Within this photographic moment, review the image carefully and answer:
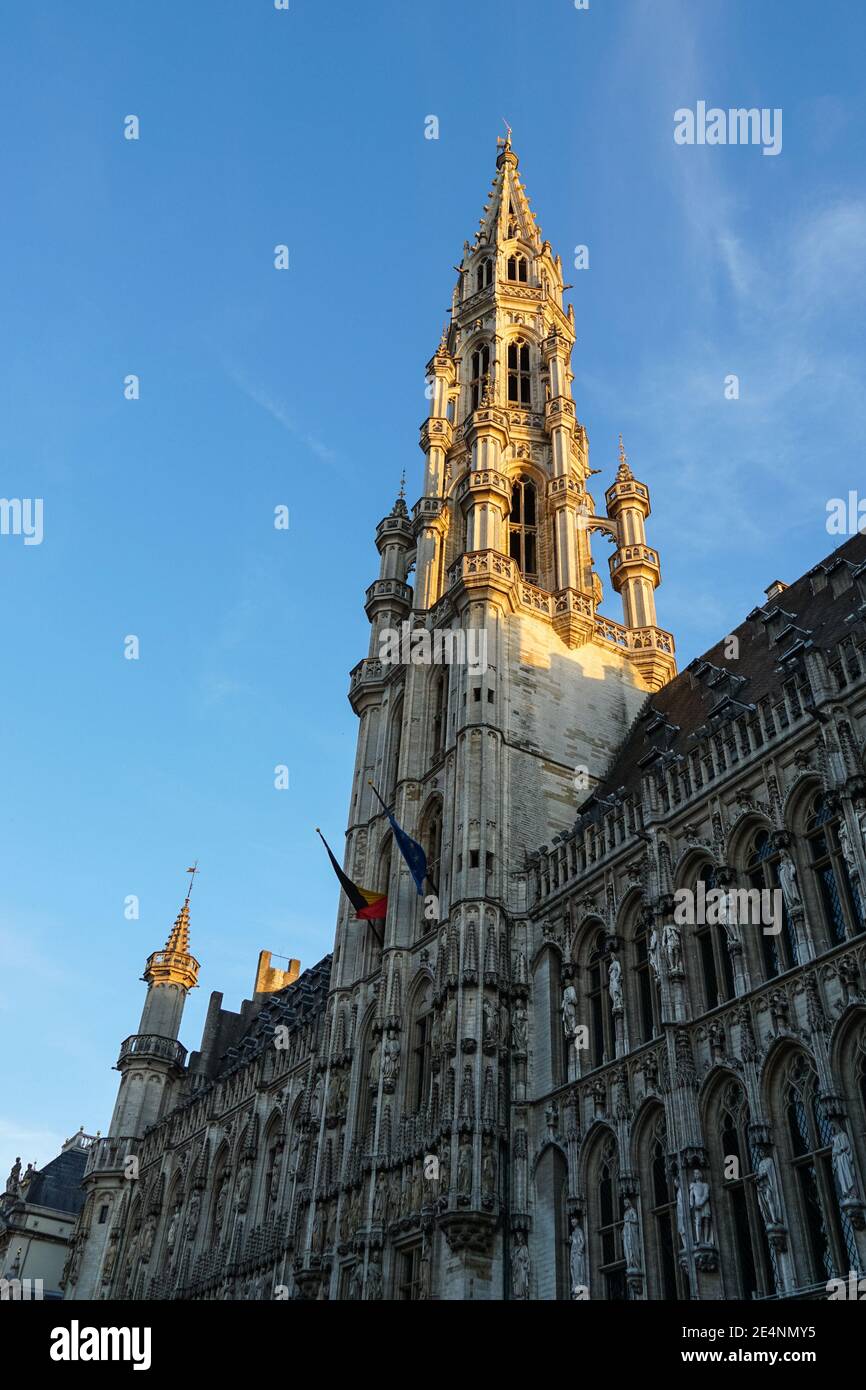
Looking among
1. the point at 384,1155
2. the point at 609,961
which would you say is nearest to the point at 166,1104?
the point at 384,1155

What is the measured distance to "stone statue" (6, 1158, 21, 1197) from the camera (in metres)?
70.4

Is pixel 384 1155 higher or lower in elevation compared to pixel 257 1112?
lower

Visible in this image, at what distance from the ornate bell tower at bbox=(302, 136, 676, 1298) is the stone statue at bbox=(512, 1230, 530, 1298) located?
18cm

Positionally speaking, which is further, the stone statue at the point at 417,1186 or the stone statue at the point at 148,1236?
the stone statue at the point at 148,1236

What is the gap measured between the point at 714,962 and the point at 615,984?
2.96 metres

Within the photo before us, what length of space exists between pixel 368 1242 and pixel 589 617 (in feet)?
72.5

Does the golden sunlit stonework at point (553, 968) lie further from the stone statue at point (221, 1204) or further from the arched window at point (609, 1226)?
the stone statue at point (221, 1204)

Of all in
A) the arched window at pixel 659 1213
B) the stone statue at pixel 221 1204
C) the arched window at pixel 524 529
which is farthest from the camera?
the arched window at pixel 524 529

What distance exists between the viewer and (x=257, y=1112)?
146 ft

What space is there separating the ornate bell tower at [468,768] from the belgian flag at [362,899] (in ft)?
1.74

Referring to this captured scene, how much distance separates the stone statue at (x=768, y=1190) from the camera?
20594 mm

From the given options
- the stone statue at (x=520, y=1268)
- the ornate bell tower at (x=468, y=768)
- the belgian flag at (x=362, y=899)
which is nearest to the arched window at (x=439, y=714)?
the ornate bell tower at (x=468, y=768)

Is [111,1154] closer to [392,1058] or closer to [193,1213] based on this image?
[193,1213]
